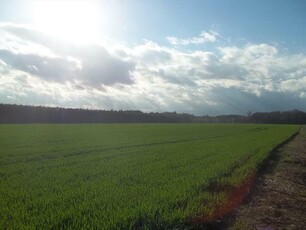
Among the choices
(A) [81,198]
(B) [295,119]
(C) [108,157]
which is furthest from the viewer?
(B) [295,119]

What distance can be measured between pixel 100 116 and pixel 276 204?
397ft

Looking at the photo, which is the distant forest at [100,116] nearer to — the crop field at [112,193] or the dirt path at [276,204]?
the crop field at [112,193]

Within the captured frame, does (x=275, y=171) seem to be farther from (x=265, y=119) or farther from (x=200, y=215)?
(x=265, y=119)

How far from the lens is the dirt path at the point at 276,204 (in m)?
9.90

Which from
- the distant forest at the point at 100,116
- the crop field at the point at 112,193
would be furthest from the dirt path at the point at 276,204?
the distant forest at the point at 100,116

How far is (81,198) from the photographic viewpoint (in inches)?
377

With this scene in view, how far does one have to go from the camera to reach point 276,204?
12.1 meters

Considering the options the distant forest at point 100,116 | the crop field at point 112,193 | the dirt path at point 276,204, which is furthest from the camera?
the distant forest at point 100,116

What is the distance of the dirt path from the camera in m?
9.90

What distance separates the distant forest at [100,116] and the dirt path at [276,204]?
88434 mm

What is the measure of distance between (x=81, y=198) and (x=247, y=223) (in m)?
4.46

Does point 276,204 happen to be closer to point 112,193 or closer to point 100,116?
point 112,193

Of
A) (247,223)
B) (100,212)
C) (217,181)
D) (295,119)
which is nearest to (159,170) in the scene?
(217,181)

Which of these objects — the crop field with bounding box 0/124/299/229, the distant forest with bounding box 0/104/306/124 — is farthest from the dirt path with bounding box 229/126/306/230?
the distant forest with bounding box 0/104/306/124
